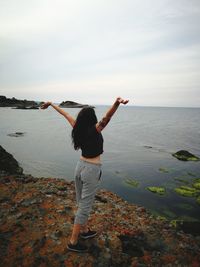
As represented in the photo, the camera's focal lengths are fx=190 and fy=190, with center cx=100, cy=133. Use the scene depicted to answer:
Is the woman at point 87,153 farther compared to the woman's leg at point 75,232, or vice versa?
the woman's leg at point 75,232

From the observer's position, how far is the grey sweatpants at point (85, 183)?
4.33 meters

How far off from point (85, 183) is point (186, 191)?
40.7 ft

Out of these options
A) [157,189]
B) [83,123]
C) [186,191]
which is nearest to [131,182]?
[157,189]

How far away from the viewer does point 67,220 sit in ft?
22.2

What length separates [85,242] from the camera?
548cm

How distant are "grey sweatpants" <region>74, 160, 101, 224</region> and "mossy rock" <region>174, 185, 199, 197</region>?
11547 mm

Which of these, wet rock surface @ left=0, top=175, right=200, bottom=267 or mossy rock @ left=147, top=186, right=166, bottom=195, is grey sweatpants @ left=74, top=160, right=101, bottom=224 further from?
mossy rock @ left=147, top=186, right=166, bottom=195

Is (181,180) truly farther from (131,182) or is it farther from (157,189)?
(131,182)

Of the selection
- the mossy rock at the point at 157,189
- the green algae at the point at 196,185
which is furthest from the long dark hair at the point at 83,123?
the green algae at the point at 196,185

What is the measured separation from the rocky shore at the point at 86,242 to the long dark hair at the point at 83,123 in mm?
3162

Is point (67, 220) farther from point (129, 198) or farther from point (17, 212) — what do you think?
point (129, 198)

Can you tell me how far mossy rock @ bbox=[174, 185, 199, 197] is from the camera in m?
13.8

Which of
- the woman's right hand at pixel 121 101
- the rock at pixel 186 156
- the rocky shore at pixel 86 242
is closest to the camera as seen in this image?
the woman's right hand at pixel 121 101

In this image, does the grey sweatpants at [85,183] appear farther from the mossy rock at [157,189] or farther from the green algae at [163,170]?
the green algae at [163,170]
